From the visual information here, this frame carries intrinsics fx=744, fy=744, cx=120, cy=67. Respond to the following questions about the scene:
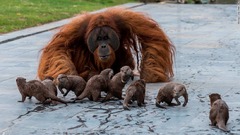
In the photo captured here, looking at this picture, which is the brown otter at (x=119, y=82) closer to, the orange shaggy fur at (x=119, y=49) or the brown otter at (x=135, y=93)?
the brown otter at (x=135, y=93)

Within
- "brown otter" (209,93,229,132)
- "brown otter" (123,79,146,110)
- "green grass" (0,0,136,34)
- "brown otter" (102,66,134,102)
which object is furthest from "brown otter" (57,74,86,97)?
"green grass" (0,0,136,34)

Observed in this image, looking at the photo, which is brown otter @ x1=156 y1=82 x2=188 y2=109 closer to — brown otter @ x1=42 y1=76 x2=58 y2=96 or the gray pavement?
the gray pavement

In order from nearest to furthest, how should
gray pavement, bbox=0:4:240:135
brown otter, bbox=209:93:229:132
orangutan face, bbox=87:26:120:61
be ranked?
brown otter, bbox=209:93:229:132, gray pavement, bbox=0:4:240:135, orangutan face, bbox=87:26:120:61

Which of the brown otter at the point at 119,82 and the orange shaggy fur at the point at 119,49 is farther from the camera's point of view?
the orange shaggy fur at the point at 119,49

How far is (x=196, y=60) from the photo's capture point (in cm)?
910

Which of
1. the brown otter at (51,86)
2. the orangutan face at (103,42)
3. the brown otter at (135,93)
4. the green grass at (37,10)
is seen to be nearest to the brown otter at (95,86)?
the brown otter at (51,86)

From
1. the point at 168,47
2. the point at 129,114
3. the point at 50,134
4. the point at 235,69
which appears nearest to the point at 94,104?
the point at 129,114

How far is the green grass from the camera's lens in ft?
45.5

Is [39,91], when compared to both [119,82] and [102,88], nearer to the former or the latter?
[102,88]

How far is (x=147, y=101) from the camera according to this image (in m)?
6.47

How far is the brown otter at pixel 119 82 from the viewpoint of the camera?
20.7 feet

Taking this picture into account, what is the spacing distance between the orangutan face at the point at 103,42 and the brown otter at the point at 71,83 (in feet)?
2.26

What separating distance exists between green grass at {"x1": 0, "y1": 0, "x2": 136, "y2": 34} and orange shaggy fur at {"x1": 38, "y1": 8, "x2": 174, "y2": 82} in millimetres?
5213

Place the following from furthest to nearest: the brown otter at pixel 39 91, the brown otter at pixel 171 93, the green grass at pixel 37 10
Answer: the green grass at pixel 37 10 < the brown otter at pixel 39 91 < the brown otter at pixel 171 93
